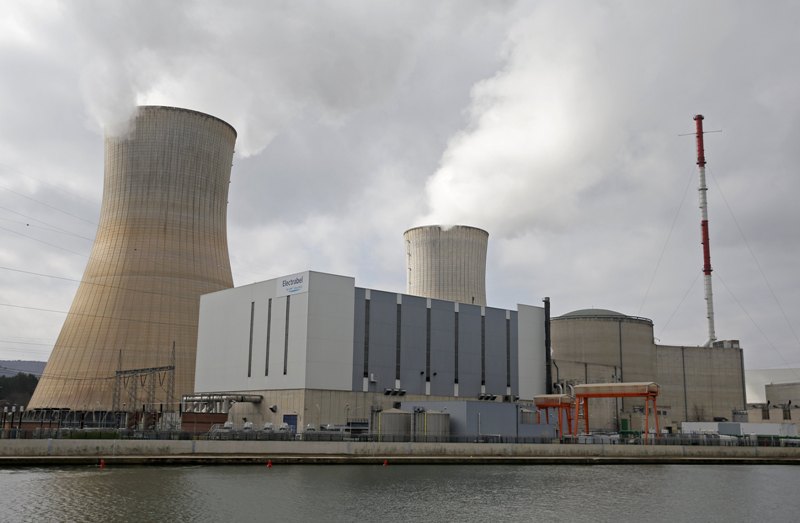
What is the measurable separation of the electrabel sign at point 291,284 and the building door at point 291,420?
8.26m

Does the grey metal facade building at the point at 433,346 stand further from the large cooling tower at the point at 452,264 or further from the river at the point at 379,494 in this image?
the river at the point at 379,494

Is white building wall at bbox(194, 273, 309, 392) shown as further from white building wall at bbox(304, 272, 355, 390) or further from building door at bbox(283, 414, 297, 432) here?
building door at bbox(283, 414, 297, 432)

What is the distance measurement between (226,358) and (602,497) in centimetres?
3462

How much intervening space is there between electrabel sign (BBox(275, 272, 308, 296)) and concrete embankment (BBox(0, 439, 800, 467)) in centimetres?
1396

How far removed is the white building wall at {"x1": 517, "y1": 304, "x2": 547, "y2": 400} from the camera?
63594 mm

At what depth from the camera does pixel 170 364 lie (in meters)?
57.8

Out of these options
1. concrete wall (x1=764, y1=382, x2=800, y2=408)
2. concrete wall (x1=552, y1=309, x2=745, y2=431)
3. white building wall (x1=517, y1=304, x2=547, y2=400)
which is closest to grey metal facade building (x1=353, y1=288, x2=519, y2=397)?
white building wall (x1=517, y1=304, x2=547, y2=400)

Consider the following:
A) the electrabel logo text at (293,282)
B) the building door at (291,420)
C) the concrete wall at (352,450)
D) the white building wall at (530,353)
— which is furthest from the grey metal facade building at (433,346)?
the concrete wall at (352,450)

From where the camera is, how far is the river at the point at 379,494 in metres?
24.2

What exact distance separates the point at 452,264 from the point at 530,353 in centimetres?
1251

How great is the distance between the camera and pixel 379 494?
94.1 feet

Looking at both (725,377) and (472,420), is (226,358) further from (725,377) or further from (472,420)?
(725,377)

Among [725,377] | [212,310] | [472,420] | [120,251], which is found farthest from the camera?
[725,377]

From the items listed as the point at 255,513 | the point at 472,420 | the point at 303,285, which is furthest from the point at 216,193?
the point at 255,513
